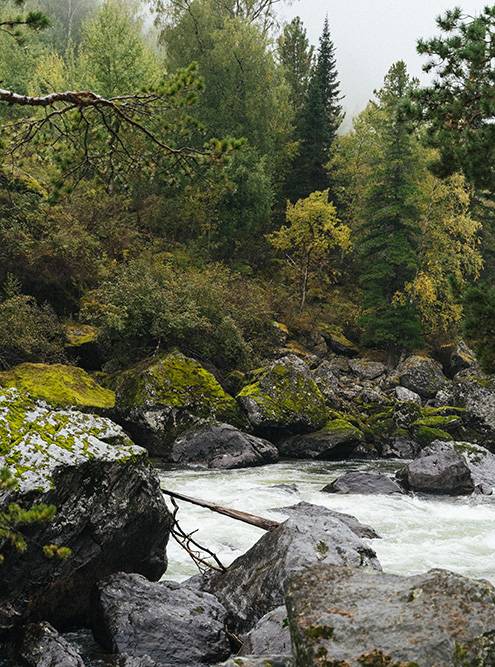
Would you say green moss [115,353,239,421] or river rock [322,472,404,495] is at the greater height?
green moss [115,353,239,421]

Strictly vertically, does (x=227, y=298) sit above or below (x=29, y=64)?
below

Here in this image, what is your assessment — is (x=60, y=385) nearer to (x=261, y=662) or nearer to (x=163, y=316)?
(x=163, y=316)

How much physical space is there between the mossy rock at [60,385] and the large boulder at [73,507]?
864cm

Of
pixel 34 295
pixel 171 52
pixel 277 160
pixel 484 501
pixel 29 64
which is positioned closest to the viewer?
pixel 484 501

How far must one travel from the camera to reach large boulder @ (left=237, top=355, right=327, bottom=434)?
1795 centimetres

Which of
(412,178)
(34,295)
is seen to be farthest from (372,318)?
(34,295)

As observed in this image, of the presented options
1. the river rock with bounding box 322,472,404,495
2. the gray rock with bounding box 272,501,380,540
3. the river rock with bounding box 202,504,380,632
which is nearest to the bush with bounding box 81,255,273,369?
the river rock with bounding box 322,472,404,495

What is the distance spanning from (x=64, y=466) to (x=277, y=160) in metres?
35.4

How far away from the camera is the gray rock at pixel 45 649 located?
5051mm

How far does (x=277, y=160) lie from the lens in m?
38.7

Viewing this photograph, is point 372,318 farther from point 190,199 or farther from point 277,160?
point 277,160

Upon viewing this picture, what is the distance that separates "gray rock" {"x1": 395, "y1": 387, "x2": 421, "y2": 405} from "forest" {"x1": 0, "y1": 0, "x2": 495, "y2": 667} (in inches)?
12.2

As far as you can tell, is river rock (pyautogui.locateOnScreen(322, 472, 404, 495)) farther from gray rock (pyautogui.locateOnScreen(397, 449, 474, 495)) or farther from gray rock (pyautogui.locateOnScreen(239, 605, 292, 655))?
gray rock (pyautogui.locateOnScreen(239, 605, 292, 655))

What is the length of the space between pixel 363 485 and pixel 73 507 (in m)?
9.07
